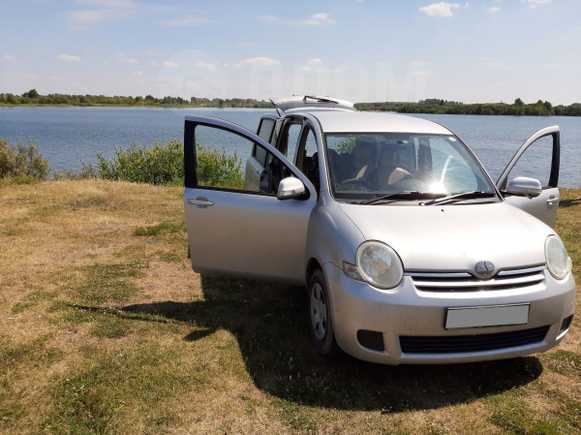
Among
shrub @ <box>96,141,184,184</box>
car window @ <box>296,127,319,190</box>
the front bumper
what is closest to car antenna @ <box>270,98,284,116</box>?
car window @ <box>296,127,319,190</box>

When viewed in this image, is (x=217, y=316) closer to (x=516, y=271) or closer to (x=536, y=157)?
(x=516, y=271)

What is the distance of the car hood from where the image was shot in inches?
129

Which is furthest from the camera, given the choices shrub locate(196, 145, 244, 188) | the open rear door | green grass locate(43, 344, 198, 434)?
shrub locate(196, 145, 244, 188)

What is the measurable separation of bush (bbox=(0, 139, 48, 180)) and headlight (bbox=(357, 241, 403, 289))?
12.2 m

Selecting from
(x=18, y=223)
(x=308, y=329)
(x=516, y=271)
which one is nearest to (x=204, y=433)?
(x=308, y=329)

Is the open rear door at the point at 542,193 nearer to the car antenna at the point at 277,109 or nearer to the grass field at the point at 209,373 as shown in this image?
the grass field at the point at 209,373

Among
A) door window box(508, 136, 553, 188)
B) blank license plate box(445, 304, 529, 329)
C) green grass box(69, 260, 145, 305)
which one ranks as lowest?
door window box(508, 136, 553, 188)

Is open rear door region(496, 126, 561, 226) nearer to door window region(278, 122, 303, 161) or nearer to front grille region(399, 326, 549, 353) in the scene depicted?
front grille region(399, 326, 549, 353)

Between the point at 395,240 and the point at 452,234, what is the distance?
0.40 metres

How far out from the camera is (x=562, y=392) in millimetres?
3521

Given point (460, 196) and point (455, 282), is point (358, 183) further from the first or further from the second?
point (455, 282)

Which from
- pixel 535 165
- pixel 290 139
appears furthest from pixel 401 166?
pixel 535 165

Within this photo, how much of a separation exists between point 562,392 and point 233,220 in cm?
273

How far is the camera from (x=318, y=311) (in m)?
3.96
